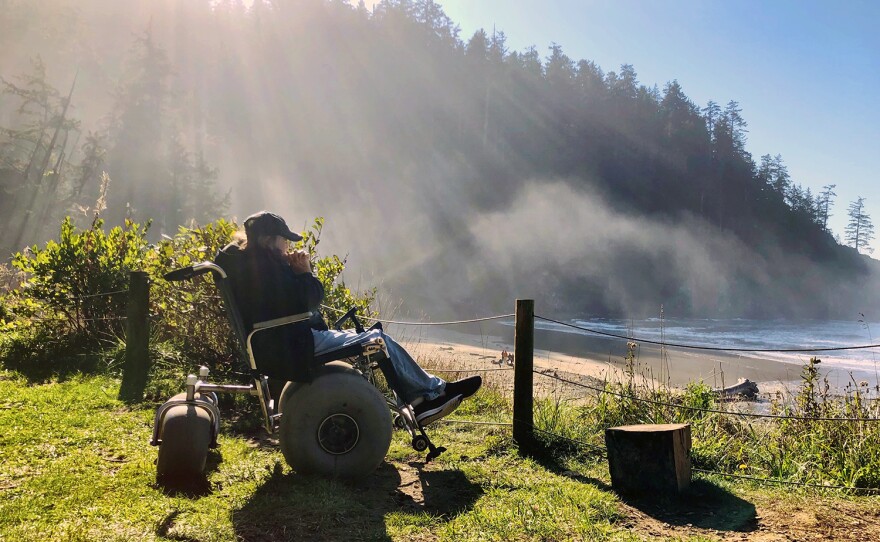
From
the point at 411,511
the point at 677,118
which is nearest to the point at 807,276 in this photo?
the point at 677,118

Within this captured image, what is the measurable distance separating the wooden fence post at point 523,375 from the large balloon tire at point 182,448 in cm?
258

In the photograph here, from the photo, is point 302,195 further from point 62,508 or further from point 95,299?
point 62,508

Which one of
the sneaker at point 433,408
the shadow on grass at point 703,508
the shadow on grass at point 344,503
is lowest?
the shadow on grass at point 703,508

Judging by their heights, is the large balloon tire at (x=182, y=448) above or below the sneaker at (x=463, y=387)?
below

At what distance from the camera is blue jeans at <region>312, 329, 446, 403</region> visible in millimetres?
3729

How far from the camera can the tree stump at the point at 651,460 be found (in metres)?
3.73

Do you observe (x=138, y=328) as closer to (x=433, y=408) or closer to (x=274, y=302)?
(x=274, y=302)

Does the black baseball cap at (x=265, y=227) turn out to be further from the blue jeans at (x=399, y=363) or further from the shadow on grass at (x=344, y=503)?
the shadow on grass at (x=344, y=503)

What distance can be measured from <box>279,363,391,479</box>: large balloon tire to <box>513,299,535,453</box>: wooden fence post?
1.63 meters

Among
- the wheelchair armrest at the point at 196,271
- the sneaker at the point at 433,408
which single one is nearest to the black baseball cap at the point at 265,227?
the wheelchair armrest at the point at 196,271

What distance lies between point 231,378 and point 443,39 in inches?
4256

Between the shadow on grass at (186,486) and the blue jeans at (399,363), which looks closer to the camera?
the shadow on grass at (186,486)

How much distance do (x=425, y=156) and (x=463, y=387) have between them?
8758cm

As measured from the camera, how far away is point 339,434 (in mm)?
3668
